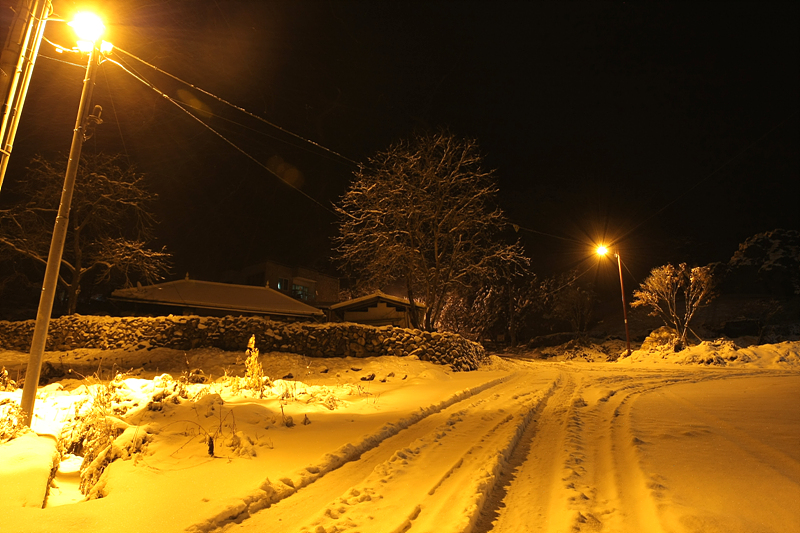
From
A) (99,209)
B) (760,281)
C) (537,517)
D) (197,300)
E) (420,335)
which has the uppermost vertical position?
(99,209)

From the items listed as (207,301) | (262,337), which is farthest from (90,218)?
(262,337)

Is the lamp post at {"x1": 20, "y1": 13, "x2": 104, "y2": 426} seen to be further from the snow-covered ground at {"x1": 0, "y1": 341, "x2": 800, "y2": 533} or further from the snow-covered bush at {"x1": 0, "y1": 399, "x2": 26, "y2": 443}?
the snow-covered ground at {"x1": 0, "y1": 341, "x2": 800, "y2": 533}

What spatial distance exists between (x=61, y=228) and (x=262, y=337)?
11.5m

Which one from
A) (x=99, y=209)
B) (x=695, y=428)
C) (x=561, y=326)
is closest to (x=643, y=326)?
(x=561, y=326)

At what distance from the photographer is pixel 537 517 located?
3.15 meters

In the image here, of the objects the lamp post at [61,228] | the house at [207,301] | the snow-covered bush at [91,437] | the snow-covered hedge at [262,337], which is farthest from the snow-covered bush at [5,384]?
the house at [207,301]

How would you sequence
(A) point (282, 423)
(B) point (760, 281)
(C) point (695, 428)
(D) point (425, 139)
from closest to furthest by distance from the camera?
1. (C) point (695, 428)
2. (A) point (282, 423)
3. (D) point (425, 139)
4. (B) point (760, 281)

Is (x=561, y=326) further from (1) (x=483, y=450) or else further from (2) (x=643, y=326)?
(1) (x=483, y=450)

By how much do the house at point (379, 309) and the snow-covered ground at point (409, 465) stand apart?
19169mm

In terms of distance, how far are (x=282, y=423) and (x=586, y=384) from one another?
8.80m

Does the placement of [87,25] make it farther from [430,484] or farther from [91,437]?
[430,484]

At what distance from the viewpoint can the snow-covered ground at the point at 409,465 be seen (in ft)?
9.93

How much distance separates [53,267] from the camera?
568cm

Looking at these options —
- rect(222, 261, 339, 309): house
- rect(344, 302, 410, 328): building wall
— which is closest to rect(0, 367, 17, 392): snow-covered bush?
rect(344, 302, 410, 328): building wall
